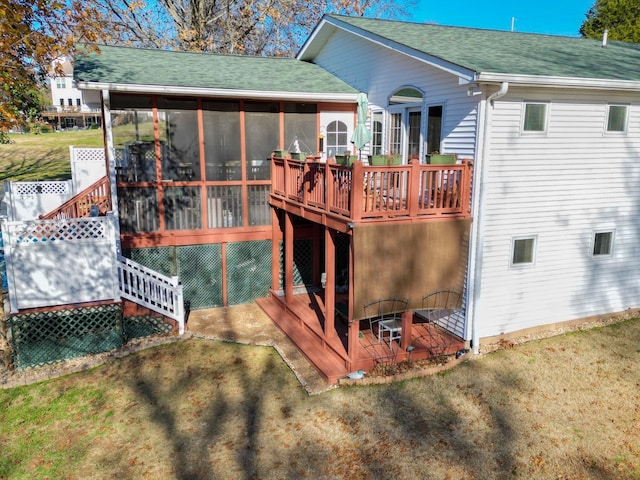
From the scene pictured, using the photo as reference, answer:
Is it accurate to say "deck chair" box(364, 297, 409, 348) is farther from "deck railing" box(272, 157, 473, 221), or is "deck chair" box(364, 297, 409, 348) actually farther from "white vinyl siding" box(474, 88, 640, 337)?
"white vinyl siding" box(474, 88, 640, 337)

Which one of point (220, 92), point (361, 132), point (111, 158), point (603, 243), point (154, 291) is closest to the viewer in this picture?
point (361, 132)

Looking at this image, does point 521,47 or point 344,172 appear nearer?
point 344,172

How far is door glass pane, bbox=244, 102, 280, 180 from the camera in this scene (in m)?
12.1

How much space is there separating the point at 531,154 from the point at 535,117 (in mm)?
686

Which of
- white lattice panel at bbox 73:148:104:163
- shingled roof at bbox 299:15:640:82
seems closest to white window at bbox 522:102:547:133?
shingled roof at bbox 299:15:640:82

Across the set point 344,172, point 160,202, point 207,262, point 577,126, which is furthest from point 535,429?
point 160,202

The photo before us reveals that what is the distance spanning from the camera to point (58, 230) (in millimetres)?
9617

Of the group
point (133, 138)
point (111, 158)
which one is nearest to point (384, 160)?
point (133, 138)

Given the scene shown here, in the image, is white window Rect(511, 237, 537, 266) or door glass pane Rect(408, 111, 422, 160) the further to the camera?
door glass pane Rect(408, 111, 422, 160)

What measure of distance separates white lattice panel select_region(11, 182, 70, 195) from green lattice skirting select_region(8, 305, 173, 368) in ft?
27.2

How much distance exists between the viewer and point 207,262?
481 inches

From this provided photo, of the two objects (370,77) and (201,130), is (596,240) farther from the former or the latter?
(201,130)

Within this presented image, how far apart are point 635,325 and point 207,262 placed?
1001 centimetres

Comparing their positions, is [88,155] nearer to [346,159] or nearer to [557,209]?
[346,159]
